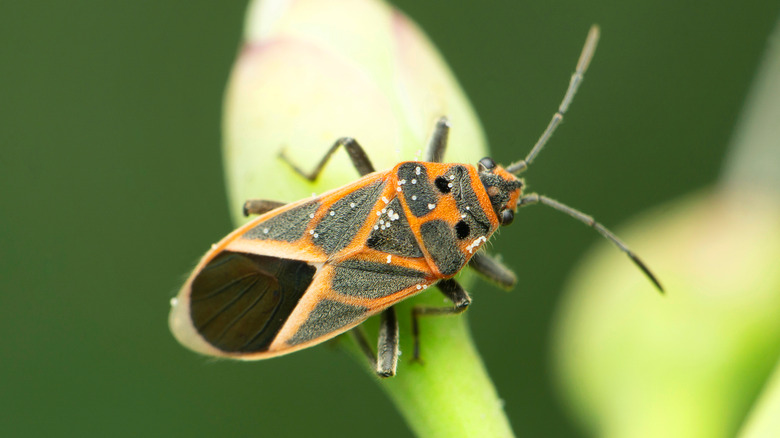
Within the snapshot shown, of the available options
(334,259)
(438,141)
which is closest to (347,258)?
(334,259)

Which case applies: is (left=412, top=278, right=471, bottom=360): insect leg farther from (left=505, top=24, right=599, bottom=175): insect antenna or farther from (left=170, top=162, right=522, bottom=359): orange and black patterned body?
(left=505, top=24, right=599, bottom=175): insect antenna

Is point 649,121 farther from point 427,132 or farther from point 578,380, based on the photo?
point 427,132

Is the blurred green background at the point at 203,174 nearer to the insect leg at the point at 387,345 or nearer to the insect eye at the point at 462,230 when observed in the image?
the insect eye at the point at 462,230

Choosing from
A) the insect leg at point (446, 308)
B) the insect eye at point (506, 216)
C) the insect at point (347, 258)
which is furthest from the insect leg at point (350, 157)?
the insect eye at point (506, 216)

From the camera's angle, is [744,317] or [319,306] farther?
[744,317]

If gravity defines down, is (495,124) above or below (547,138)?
below

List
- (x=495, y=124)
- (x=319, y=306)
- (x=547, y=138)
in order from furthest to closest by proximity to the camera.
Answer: (x=495, y=124), (x=547, y=138), (x=319, y=306)

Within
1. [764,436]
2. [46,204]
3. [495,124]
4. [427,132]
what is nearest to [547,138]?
[427,132]

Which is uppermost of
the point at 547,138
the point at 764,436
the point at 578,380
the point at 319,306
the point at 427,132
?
the point at 427,132
